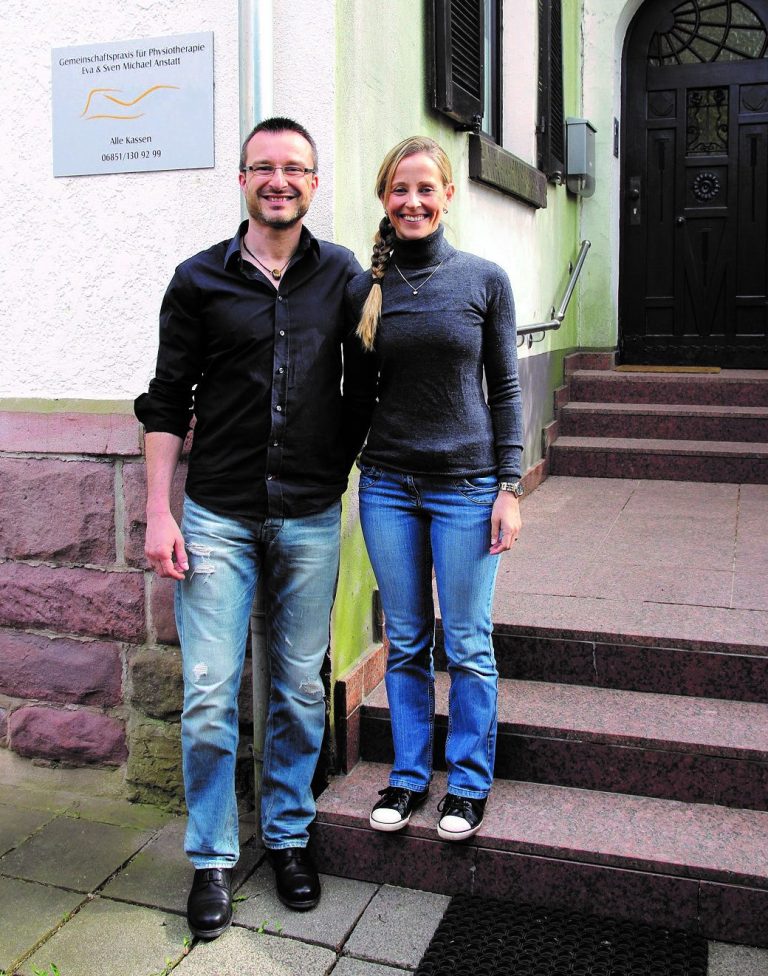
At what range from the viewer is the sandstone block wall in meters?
3.30

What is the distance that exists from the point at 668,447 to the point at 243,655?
3660 millimetres

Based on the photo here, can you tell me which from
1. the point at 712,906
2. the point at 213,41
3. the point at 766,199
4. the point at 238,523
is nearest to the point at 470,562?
the point at 238,523

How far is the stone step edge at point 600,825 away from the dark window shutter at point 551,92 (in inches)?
152

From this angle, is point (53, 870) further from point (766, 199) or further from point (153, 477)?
point (766, 199)

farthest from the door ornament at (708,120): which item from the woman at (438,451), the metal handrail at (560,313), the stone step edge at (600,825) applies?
the stone step edge at (600,825)

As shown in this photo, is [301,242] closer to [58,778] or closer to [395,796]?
[395,796]

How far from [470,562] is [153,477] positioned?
80 centimetres

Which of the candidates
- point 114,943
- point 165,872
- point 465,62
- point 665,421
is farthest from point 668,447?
point 114,943

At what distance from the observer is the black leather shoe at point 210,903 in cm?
267

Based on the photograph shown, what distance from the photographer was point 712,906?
104 inches

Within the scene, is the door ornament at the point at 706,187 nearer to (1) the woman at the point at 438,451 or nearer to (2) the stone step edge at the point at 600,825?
(1) the woman at the point at 438,451

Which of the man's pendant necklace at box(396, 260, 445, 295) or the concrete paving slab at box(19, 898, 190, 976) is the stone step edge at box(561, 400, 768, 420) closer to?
the man's pendant necklace at box(396, 260, 445, 295)

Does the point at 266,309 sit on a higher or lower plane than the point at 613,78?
lower

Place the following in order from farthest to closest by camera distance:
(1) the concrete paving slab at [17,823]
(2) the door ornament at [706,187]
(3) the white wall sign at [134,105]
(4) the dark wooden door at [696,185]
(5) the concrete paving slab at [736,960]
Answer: (2) the door ornament at [706,187] → (4) the dark wooden door at [696,185] → (1) the concrete paving slab at [17,823] → (3) the white wall sign at [134,105] → (5) the concrete paving slab at [736,960]
